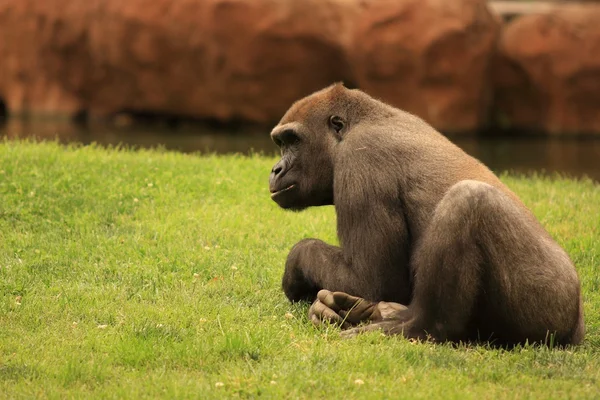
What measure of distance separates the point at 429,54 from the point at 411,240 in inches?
536

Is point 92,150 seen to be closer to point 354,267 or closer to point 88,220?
point 88,220

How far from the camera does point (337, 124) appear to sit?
228 inches

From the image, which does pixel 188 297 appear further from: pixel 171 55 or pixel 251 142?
pixel 171 55

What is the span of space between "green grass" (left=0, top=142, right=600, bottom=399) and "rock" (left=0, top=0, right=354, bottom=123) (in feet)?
29.8

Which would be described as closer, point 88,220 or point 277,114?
point 88,220

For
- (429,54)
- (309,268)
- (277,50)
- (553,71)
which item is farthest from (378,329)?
(553,71)

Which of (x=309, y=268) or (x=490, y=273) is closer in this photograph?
(x=490, y=273)

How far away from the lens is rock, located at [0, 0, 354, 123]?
737 inches

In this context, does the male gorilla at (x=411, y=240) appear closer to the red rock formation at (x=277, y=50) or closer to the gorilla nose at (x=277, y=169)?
the gorilla nose at (x=277, y=169)

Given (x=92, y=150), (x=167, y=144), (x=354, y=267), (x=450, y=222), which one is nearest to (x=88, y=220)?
(x=92, y=150)

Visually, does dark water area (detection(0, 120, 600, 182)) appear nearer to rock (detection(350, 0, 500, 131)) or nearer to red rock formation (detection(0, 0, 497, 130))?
red rock formation (detection(0, 0, 497, 130))

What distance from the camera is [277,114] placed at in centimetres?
1959

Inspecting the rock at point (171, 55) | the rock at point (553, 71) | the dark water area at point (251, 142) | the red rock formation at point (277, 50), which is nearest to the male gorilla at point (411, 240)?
the dark water area at point (251, 142)

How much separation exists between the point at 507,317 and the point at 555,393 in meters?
0.70
